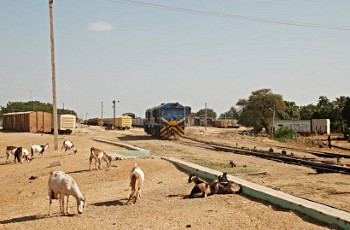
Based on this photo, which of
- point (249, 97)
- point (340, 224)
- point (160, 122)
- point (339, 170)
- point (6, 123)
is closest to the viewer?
point (340, 224)

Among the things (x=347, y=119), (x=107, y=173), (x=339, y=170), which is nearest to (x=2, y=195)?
(x=107, y=173)

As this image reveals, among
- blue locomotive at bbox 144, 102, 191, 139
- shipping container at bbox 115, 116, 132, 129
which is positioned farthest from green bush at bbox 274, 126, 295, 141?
shipping container at bbox 115, 116, 132, 129

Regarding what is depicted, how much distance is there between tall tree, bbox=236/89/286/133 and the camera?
2736 inches

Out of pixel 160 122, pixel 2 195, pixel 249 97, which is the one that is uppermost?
pixel 249 97

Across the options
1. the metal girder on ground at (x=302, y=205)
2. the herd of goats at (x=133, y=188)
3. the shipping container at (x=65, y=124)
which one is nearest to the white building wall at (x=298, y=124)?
the shipping container at (x=65, y=124)

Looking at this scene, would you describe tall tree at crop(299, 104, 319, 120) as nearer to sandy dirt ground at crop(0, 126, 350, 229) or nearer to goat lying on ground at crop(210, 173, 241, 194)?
sandy dirt ground at crop(0, 126, 350, 229)

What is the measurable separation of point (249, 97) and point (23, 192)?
6221cm

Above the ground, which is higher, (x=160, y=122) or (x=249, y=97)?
(x=249, y=97)

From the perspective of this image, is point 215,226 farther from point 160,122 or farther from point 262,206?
point 160,122

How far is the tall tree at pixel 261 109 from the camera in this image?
69.5 metres

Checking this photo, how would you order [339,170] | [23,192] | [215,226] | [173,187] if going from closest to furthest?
[215,226]
[173,187]
[23,192]
[339,170]

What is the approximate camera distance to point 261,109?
70.0m

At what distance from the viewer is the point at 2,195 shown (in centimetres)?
1466

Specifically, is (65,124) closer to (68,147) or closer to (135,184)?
(68,147)
